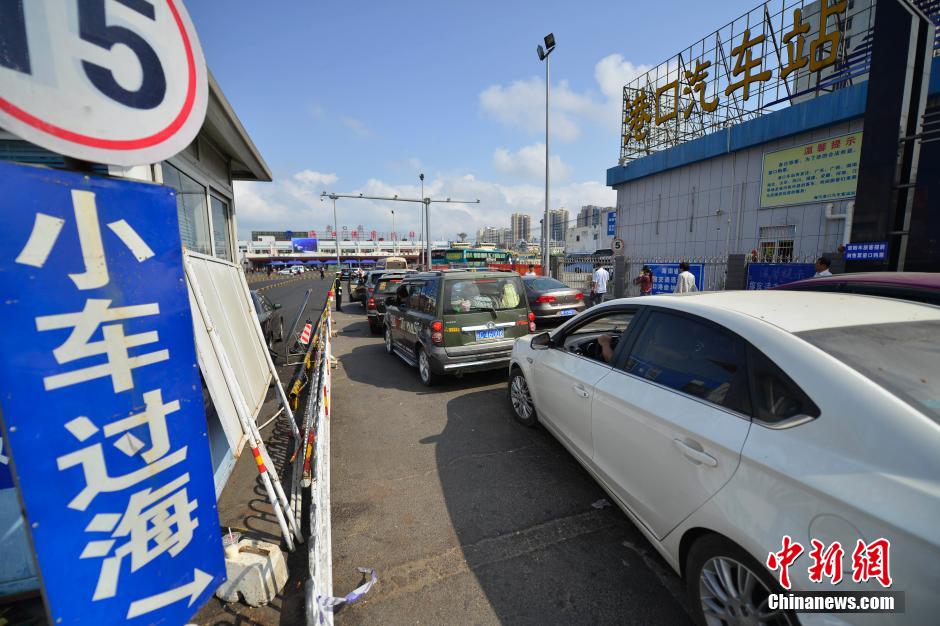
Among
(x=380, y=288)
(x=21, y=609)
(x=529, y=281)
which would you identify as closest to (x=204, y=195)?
(x=21, y=609)

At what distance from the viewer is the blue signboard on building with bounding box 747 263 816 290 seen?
10.1m

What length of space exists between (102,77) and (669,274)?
572 inches

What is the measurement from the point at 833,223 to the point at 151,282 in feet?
50.0

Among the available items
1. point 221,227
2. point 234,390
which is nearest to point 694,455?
point 234,390

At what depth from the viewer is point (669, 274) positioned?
13.4 metres

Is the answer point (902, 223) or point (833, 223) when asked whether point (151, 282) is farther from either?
point (833, 223)

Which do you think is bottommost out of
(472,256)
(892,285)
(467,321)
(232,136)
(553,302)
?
(553,302)

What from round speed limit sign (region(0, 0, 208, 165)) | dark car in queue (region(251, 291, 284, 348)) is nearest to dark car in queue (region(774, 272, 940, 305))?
round speed limit sign (region(0, 0, 208, 165))

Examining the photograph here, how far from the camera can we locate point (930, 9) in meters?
6.42

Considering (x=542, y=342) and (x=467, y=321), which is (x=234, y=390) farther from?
(x=467, y=321)

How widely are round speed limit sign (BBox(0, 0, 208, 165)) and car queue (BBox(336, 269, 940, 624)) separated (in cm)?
273

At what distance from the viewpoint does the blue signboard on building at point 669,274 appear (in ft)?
43.0
